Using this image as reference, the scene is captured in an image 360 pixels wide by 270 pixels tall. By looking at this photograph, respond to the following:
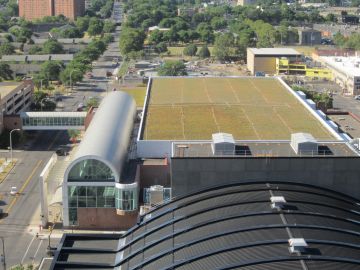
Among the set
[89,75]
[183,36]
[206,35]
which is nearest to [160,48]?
[183,36]

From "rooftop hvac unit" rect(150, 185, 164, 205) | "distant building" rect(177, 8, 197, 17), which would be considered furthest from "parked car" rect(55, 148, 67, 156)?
"distant building" rect(177, 8, 197, 17)

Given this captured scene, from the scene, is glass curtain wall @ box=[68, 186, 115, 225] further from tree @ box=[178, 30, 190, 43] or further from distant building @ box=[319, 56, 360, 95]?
tree @ box=[178, 30, 190, 43]

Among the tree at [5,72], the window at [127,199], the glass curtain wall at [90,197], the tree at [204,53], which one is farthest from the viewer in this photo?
the tree at [204,53]

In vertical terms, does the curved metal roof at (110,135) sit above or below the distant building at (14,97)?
above

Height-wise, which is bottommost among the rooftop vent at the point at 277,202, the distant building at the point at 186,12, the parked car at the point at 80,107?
the parked car at the point at 80,107

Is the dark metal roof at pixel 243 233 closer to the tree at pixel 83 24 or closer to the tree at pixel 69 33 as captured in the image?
the tree at pixel 69 33

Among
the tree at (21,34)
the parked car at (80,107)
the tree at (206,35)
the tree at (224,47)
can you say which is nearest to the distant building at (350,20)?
the tree at (206,35)

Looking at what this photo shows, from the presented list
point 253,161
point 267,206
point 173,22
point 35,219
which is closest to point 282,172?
point 253,161
